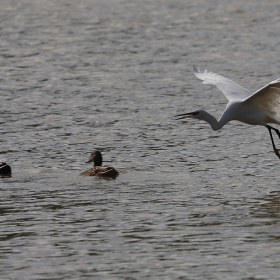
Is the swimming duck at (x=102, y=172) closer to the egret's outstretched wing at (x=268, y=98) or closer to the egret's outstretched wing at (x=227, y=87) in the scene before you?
the egret's outstretched wing at (x=268, y=98)

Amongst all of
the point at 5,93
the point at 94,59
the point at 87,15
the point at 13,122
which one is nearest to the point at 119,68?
the point at 94,59

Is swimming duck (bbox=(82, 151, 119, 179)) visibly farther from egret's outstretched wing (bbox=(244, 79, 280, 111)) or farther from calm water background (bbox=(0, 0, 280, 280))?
egret's outstretched wing (bbox=(244, 79, 280, 111))

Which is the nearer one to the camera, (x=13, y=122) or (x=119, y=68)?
(x=13, y=122)

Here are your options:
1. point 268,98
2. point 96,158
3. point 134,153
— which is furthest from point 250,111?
point 96,158

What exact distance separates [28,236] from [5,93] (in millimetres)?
10647

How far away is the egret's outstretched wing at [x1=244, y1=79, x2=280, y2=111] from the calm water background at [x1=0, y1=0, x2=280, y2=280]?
756 mm

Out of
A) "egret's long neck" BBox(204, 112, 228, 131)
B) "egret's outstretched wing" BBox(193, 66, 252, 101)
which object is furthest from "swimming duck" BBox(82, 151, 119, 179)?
"egret's outstretched wing" BBox(193, 66, 252, 101)

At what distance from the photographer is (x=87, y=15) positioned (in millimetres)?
33469

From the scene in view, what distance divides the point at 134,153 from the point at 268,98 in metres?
2.15

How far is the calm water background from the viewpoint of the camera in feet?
35.2

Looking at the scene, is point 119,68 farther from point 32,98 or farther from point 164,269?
point 164,269

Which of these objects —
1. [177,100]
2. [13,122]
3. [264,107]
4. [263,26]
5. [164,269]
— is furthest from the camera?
[263,26]

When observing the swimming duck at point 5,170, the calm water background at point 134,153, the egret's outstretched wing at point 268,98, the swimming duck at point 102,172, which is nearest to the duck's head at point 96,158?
the swimming duck at point 102,172

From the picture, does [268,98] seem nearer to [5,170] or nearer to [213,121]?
[213,121]
